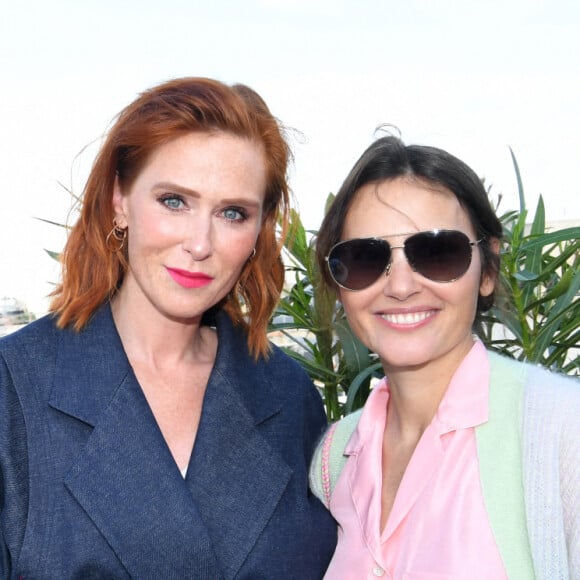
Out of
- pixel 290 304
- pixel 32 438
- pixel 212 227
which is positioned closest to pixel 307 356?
pixel 290 304

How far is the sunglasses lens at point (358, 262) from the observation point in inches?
72.5

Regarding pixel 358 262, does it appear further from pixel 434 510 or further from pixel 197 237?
pixel 434 510

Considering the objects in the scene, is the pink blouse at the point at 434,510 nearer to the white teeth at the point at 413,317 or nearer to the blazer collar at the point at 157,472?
the white teeth at the point at 413,317

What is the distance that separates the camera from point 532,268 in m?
3.31

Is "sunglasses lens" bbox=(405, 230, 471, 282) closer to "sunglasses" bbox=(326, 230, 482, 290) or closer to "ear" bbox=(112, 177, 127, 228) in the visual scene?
"sunglasses" bbox=(326, 230, 482, 290)

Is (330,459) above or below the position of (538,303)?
below

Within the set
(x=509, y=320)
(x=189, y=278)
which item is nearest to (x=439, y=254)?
(x=189, y=278)

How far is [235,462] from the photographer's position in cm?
210

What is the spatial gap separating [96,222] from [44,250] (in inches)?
61.0

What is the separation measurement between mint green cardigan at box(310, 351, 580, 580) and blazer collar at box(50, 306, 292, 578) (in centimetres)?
71

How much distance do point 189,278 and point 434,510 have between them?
88cm

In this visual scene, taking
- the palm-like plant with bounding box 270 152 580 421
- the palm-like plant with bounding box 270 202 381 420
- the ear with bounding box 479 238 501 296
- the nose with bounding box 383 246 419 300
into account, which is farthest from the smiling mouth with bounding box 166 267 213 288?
the palm-like plant with bounding box 270 202 381 420

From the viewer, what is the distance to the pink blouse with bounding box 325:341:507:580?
156 cm

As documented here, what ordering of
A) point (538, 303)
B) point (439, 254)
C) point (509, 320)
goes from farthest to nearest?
1. point (538, 303)
2. point (509, 320)
3. point (439, 254)
